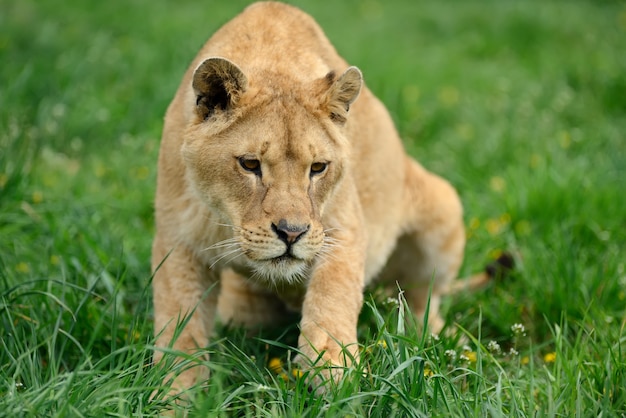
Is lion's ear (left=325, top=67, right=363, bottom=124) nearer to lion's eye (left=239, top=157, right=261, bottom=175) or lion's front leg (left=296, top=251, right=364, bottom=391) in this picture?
lion's eye (left=239, top=157, right=261, bottom=175)

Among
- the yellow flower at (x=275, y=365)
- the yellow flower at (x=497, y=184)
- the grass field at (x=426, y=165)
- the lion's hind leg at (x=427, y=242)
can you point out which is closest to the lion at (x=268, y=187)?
the grass field at (x=426, y=165)

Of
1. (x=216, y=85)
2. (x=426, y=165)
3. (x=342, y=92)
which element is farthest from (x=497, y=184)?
(x=216, y=85)

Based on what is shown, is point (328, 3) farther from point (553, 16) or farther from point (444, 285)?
point (444, 285)

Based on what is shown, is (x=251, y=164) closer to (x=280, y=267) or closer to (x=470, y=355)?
(x=280, y=267)

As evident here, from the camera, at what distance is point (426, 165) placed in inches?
301

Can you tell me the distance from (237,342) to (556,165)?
349 centimetres

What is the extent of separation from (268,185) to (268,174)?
49mm

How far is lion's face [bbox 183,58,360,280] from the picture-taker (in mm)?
3654

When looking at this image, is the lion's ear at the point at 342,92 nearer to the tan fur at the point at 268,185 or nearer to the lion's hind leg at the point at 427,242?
the tan fur at the point at 268,185

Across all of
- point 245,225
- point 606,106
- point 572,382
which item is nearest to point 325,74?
point 245,225

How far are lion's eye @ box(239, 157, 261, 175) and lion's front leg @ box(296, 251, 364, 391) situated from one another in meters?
0.62

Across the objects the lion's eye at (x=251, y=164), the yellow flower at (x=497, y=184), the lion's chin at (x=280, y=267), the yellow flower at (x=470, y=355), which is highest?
the lion's eye at (x=251, y=164)

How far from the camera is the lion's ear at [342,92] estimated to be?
3.97 metres

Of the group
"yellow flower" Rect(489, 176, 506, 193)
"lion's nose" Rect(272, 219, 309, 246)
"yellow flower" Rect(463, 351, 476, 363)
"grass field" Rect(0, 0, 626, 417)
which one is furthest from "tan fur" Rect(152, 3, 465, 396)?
"yellow flower" Rect(489, 176, 506, 193)
